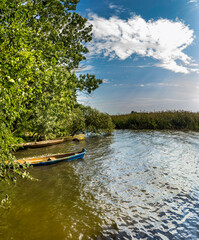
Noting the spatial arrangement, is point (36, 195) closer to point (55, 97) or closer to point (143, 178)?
point (143, 178)

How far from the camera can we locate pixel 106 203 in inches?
298

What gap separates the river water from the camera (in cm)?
581

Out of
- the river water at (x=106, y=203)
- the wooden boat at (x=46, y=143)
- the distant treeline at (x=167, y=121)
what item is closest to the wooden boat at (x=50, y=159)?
the river water at (x=106, y=203)

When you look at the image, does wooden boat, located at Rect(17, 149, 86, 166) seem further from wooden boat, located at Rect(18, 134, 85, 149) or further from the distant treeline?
the distant treeline

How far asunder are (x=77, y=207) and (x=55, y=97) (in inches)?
502

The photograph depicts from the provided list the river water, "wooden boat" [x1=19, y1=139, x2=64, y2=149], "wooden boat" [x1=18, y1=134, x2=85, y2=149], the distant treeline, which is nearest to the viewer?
the river water

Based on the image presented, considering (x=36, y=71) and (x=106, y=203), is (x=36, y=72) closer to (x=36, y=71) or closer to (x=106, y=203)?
(x=36, y=71)

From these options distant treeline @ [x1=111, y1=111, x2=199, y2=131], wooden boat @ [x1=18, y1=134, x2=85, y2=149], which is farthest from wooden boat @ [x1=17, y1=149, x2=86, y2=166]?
distant treeline @ [x1=111, y1=111, x2=199, y2=131]

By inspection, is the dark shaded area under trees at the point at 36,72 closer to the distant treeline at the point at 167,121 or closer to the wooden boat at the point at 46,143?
the wooden boat at the point at 46,143

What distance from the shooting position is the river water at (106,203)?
581cm

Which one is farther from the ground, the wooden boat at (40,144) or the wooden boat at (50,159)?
the wooden boat at (40,144)

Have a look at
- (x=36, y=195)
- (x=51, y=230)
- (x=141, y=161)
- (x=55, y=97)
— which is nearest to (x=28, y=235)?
(x=51, y=230)

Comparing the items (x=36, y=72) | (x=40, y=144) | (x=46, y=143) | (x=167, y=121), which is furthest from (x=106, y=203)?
(x=167, y=121)

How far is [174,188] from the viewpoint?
8.94 meters
